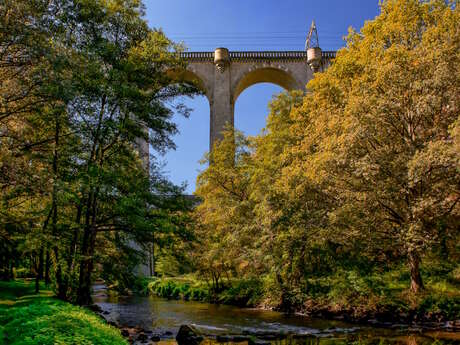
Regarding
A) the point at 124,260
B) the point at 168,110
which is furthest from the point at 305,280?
the point at 168,110

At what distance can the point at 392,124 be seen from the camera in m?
15.6

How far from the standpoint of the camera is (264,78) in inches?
1721

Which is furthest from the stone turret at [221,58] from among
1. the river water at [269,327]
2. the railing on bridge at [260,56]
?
the river water at [269,327]

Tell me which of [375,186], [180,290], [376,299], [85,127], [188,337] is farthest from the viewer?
[180,290]

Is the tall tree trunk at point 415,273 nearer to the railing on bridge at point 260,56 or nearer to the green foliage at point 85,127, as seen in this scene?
the green foliage at point 85,127

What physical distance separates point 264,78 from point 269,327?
34.1 m

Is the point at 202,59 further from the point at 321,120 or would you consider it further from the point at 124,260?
the point at 124,260

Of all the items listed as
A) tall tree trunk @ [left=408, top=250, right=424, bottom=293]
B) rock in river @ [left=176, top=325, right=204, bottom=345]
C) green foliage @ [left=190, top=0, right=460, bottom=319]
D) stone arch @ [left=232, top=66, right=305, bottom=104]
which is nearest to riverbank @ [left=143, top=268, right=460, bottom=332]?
green foliage @ [left=190, top=0, right=460, bottom=319]

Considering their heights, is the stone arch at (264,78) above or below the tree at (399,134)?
above

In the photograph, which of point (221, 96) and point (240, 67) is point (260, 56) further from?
point (221, 96)

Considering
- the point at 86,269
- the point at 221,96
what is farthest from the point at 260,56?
the point at 86,269

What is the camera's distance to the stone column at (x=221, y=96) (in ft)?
127

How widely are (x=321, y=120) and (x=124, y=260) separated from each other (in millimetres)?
10672

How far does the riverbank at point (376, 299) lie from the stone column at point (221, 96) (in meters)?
20.5
